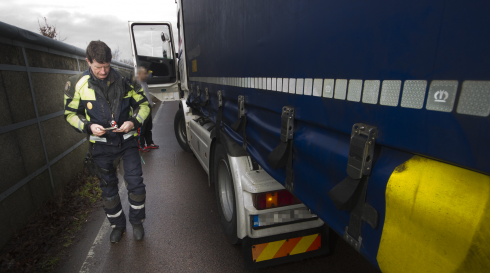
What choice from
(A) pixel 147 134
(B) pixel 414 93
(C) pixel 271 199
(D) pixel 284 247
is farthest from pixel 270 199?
(A) pixel 147 134

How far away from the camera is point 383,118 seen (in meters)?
0.88

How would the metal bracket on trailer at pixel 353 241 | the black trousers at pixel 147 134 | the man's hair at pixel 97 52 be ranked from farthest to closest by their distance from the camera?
the black trousers at pixel 147 134, the man's hair at pixel 97 52, the metal bracket on trailer at pixel 353 241

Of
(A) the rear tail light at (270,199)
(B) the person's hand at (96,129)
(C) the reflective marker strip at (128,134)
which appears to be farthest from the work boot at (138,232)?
(A) the rear tail light at (270,199)

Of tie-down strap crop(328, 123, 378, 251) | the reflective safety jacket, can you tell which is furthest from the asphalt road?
tie-down strap crop(328, 123, 378, 251)

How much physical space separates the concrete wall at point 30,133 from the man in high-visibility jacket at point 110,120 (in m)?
0.87

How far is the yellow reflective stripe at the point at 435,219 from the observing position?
0.66m

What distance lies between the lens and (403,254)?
850mm

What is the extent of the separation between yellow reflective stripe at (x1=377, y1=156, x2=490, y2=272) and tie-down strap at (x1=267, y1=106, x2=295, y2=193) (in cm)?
66

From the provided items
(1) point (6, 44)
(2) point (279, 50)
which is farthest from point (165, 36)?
(2) point (279, 50)

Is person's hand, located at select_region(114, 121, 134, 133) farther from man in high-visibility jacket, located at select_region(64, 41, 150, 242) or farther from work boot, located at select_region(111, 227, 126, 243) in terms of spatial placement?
work boot, located at select_region(111, 227, 126, 243)

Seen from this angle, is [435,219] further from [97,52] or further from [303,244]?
[97,52]

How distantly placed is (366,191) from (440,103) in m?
Result: 0.41

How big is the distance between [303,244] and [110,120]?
2.29m

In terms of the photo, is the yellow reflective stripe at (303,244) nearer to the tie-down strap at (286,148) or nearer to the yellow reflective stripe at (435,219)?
the tie-down strap at (286,148)
